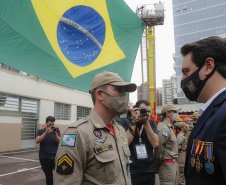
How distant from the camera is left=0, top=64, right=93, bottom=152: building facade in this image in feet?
41.5

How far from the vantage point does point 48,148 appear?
4.48m

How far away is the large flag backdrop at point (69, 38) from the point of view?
2.75m

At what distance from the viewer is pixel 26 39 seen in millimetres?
2846

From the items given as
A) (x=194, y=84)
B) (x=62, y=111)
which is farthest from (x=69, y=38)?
(x=62, y=111)

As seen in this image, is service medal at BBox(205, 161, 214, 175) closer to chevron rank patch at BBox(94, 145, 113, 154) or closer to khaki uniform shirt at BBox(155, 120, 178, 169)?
chevron rank patch at BBox(94, 145, 113, 154)

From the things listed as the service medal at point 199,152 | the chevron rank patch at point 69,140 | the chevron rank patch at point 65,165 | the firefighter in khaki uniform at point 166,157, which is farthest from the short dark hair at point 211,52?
the firefighter in khaki uniform at point 166,157

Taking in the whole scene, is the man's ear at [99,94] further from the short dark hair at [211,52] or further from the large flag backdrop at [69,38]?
the large flag backdrop at [69,38]

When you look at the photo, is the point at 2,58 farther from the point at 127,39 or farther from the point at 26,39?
the point at 127,39

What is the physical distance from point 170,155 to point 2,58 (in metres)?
3.35

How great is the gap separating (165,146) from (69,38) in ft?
9.16

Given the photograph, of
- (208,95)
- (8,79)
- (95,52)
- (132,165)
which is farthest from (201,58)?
(8,79)

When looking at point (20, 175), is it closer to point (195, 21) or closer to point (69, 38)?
point (69, 38)

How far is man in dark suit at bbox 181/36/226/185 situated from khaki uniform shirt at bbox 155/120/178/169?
8.60ft

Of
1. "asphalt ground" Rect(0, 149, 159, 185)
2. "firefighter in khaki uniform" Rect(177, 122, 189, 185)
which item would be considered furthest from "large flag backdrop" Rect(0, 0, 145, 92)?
"asphalt ground" Rect(0, 149, 159, 185)
